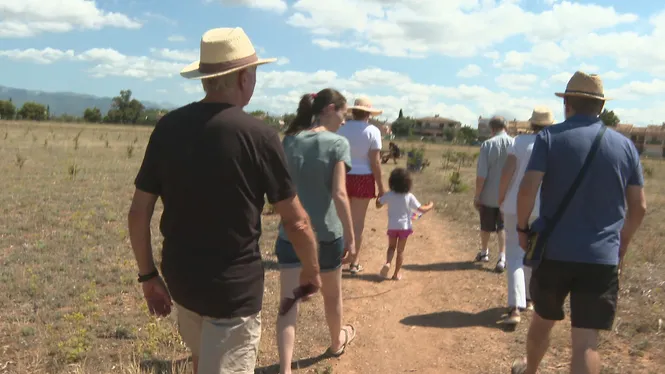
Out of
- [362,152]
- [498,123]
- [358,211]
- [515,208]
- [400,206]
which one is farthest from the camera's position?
[400,206]

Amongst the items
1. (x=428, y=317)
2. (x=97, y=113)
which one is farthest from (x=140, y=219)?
(x=97, y=113)

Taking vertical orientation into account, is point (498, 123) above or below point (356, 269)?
above

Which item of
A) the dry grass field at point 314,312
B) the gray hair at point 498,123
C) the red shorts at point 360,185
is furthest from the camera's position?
the gray hair at point 498,123

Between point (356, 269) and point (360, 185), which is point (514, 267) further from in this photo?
point (356, 269)

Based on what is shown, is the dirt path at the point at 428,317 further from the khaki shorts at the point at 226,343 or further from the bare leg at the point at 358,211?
the khaki shorts at the point at 226,343

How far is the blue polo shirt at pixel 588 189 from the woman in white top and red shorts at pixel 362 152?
105 inches

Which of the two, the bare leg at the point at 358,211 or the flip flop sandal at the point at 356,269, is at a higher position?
the bare leg at the point at 358,211

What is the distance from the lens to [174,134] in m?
2.24

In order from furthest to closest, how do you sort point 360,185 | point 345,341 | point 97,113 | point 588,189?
1. point 97,113
2. point 360,185
3. point 345,341
4. point 588,189

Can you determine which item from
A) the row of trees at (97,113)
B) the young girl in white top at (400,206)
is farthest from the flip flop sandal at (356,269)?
the row of trees at (97,113)

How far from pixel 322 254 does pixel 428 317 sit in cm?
210

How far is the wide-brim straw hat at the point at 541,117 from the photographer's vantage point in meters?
4.88

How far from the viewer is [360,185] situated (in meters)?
5.93

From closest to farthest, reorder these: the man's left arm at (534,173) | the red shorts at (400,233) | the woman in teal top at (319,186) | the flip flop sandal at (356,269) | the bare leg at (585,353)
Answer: the bare leg at (585,353) < the man's left arm at (534,173) < the woman in teal top at (319,186) < the red shorts at (400,233) < the flip flop sandal at (356,269)
